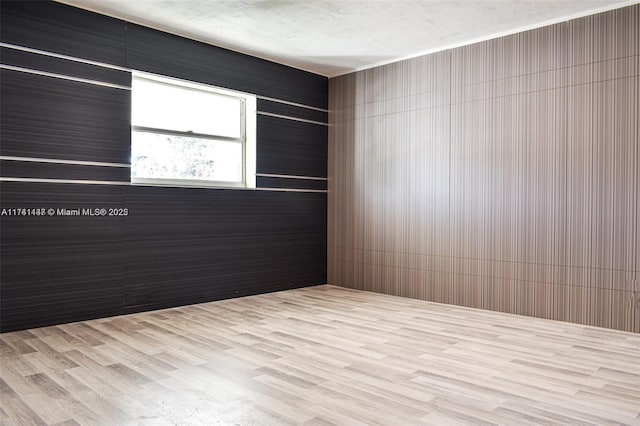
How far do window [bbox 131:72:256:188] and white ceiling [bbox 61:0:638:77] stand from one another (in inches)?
23.9

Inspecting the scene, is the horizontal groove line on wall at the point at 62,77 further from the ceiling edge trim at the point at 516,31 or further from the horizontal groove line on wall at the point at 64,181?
the ceiling edge trim at the point at 516,31

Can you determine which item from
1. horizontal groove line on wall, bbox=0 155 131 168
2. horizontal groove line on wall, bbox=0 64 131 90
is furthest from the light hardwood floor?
horizontal groove line on wall, bbox=0 64 131 90

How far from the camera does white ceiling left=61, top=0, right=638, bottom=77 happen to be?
4.46 meters

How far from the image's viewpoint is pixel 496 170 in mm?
5262

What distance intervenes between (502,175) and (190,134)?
3.41 meters

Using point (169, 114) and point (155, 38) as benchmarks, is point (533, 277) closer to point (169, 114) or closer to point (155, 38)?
point (169, 114)

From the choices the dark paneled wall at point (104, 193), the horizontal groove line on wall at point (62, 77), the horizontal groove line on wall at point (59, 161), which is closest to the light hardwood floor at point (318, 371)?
the dark paneled wall at point (104, 193)

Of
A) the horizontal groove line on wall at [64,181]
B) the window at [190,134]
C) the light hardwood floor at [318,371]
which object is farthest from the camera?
the window at [190,134]

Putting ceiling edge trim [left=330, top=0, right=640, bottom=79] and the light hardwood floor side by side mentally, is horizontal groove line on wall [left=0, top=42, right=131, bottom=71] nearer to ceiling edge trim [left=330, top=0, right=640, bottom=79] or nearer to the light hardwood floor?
the light hardwood floor

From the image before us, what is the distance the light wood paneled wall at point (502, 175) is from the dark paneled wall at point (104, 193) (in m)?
1.15

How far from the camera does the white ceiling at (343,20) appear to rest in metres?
4.46

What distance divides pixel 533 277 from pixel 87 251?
14.3 feet

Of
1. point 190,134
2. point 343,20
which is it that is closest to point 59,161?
point 190,134

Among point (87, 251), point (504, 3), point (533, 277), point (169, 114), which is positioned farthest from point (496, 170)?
point (87, 251)
